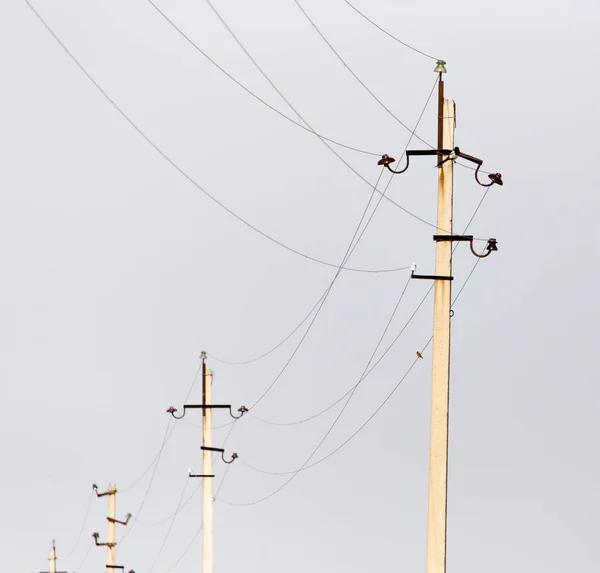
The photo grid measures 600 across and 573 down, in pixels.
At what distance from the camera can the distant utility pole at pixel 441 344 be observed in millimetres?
30547

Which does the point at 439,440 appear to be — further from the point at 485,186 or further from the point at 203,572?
the point at 203,572

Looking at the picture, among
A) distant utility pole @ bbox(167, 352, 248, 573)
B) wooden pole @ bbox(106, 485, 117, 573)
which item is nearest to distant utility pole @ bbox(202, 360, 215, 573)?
distant utility pole @ bbox(167, 352, 248, 573)

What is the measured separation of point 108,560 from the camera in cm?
7462

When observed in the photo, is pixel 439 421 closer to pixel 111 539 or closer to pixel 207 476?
pixel 207 476

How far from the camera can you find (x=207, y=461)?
56625 millimetres

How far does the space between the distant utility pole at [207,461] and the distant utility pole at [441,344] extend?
78.3ft

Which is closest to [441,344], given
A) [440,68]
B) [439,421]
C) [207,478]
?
[439,421]

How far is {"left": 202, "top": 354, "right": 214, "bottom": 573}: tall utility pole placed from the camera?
177 ft

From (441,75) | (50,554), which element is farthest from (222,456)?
(50,554)

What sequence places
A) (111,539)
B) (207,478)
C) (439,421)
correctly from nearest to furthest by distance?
(439,421) → (207,478) → (111,539)

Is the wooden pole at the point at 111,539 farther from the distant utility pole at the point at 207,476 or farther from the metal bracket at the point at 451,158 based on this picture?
the metal bracket at the point at 451,158

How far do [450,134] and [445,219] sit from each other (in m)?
1.43

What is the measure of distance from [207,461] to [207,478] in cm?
71


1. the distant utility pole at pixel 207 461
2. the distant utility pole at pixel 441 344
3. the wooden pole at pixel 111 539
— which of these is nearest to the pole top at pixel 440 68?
the distant utility pole at pixel 441 344
